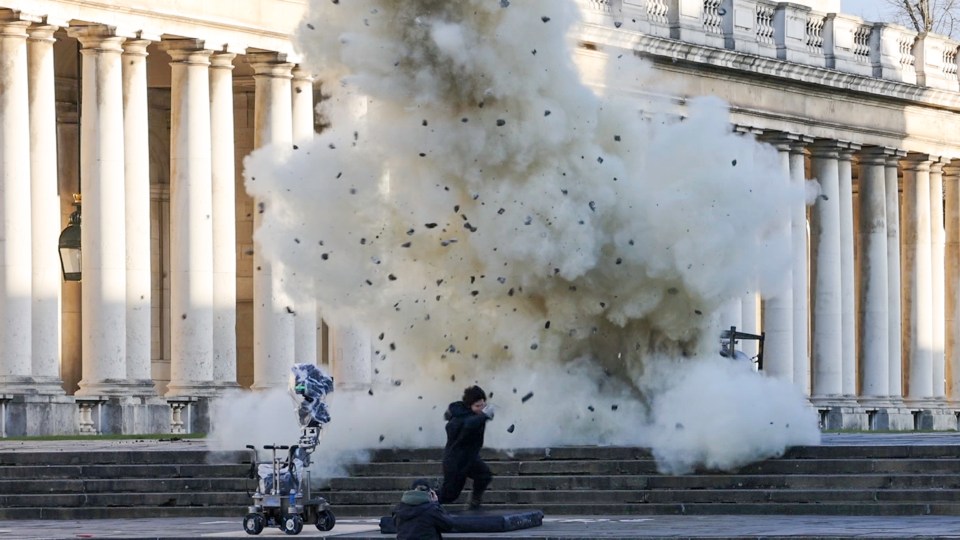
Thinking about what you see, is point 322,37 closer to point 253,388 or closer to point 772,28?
point 253,388

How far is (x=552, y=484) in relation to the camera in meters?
38.8

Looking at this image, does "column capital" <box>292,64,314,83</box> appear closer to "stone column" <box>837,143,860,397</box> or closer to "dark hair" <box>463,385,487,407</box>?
"stone column" <box>837,143,860,397</box>

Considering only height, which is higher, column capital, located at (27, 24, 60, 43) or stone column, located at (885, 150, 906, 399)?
column capital, located at (27, 24, 60, 43)

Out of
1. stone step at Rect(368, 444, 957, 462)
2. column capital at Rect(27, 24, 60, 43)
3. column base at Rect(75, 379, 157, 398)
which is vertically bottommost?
stone step at Rect(368, 444, 957, 462)

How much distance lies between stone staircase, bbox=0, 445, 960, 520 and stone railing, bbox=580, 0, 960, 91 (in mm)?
32878

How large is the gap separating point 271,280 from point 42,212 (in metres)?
8.45

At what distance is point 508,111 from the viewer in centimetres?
4156

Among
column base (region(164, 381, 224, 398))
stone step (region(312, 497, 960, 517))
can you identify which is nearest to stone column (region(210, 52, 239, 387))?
column base (region(164, 381, 224, 398))

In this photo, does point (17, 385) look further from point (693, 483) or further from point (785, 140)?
point (785, 140)

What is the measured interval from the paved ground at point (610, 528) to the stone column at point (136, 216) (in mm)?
20302

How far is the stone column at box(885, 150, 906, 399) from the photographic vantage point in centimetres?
8731

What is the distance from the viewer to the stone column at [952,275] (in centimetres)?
9138

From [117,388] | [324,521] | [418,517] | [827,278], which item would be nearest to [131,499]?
[324,521]

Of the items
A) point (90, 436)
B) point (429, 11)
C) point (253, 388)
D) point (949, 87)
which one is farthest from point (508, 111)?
point (949, 87)
